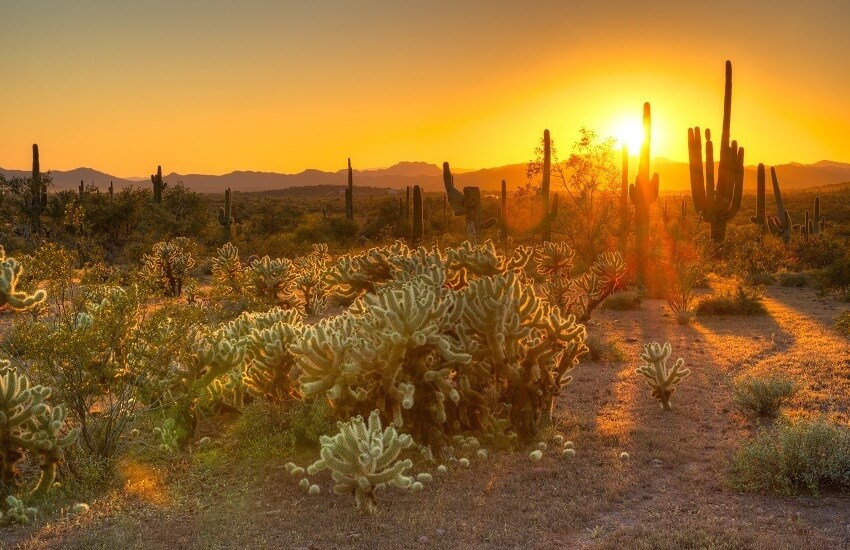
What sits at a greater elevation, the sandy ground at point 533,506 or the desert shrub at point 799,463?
the desert shrub at point 799,463

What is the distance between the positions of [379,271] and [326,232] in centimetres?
3157

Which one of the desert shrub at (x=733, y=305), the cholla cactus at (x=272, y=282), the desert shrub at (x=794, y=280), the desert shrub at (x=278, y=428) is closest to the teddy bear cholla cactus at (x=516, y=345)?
the desert shrub at (x=278, y=428)

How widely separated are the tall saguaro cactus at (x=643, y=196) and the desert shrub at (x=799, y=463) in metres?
13.6

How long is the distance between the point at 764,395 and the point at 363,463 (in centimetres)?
489

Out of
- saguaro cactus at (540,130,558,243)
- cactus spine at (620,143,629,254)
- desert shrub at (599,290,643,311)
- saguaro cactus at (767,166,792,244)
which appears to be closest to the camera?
desert shrub at (599,290,643,311)

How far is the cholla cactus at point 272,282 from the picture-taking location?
52.3 ft

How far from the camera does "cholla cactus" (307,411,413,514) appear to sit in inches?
222

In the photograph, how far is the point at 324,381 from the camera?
259 inches

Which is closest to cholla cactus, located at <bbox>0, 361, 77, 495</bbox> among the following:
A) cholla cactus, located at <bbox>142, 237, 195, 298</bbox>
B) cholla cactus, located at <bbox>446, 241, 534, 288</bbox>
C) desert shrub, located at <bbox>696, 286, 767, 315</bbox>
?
cholla cactus, located at <bbox>446, 241, 534, 288</bbox>

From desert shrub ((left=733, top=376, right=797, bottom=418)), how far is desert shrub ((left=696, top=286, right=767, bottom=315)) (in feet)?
25.4

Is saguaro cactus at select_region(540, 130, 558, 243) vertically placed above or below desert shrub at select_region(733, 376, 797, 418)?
above

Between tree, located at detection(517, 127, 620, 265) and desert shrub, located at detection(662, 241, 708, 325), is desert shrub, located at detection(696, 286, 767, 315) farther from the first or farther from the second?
tree, located at detection(517, 127, 620, 265)

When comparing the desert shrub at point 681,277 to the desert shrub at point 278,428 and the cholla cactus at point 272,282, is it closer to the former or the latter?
the cholla cactus at point 272,282

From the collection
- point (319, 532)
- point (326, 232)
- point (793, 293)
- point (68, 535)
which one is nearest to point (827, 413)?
point (319, 532)
